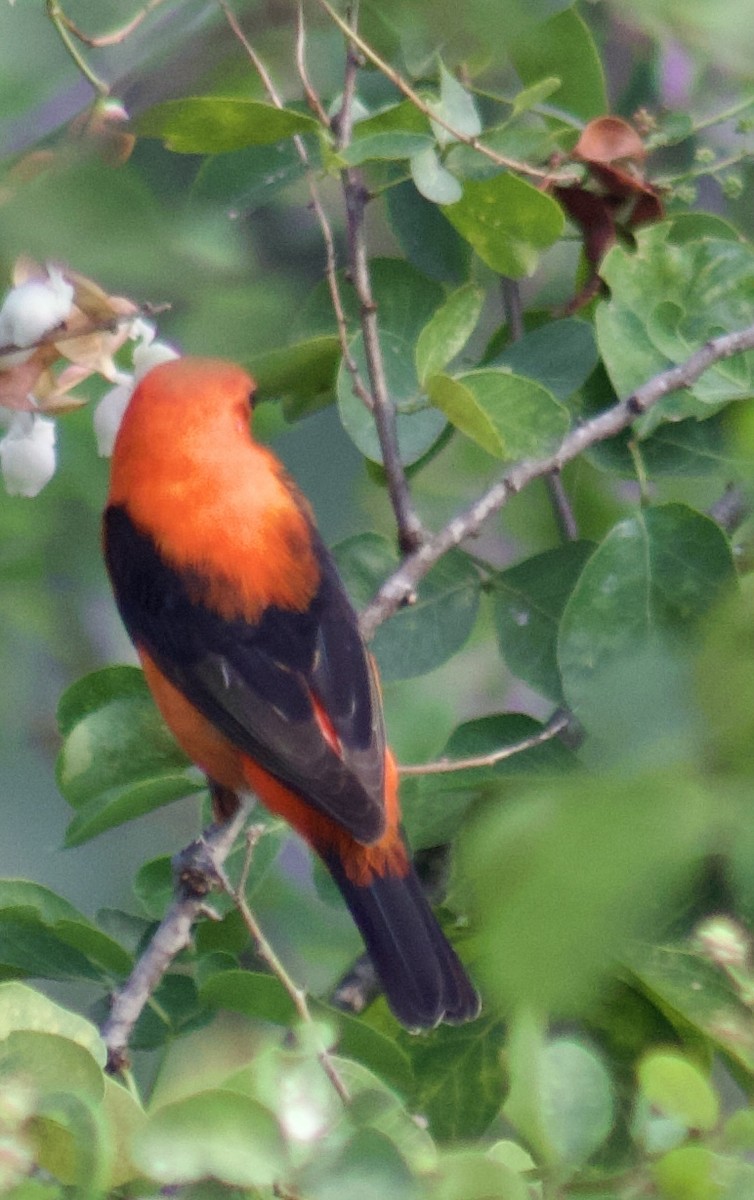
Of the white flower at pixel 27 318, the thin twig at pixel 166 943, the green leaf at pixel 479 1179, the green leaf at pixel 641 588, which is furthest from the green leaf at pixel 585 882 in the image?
the thin twig at pixel 166 943

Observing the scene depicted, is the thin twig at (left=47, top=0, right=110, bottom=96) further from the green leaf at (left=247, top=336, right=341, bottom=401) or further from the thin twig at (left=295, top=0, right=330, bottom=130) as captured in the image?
the green leaf at (left=247, top=336, right=341, bottom=401)

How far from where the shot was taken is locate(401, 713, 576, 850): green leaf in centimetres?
192

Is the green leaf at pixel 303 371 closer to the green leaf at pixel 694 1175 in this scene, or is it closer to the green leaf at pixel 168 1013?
the green leaf at pixel 168 1013

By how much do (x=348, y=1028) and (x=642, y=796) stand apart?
122 centimetres

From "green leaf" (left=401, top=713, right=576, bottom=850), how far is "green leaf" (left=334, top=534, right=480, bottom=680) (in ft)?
0.56

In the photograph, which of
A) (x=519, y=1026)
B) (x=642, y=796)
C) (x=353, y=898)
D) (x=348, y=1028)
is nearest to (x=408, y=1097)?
(x=348, y=1028)

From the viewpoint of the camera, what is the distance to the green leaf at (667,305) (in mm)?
2039

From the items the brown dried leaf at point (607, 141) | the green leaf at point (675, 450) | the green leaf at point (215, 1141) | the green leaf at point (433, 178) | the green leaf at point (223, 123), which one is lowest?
the green leaf at point (675, 450)

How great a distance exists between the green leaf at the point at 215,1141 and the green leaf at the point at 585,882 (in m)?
0.28

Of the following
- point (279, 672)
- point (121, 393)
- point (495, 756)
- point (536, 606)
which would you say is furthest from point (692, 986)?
point (279, 672)

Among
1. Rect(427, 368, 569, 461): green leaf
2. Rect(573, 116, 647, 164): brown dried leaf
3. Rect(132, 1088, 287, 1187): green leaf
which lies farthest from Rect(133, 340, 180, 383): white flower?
Rect(132, 1088, 287, 1187): green leaf

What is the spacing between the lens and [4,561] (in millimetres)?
2629

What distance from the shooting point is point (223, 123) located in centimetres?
163

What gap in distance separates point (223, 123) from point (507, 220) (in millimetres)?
530
